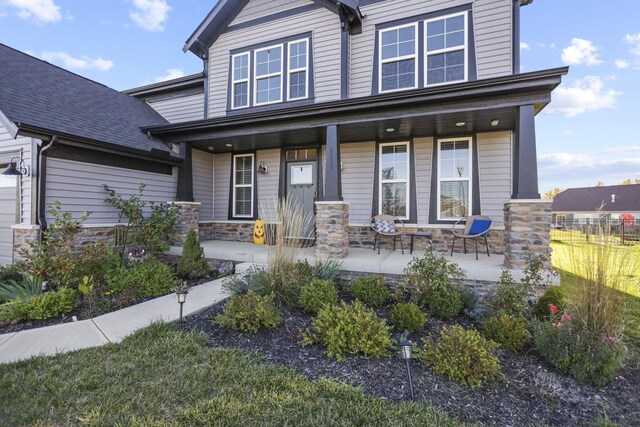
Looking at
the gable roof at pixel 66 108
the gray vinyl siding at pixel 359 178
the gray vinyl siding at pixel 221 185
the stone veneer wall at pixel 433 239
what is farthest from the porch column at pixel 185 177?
the stone veneer wall at pixel 433 239

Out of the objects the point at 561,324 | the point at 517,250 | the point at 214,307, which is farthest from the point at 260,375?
the point at 517,250

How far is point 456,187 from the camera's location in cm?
621

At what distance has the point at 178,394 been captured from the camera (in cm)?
212

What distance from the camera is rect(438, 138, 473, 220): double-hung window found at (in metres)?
6.13

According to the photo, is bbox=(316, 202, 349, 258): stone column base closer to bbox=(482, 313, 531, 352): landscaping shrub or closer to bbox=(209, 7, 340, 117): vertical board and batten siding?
bbox=(482, 313, 531, 352): landscaping shrub

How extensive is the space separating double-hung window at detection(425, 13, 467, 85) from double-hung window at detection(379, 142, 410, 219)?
153cm

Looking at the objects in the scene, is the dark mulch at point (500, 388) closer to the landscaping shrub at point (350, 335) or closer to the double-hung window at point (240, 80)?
the landscaping shrub at point (350, 335)

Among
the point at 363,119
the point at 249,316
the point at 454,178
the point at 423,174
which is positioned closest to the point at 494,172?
the point at 454,178

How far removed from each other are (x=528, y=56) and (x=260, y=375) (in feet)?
26.6

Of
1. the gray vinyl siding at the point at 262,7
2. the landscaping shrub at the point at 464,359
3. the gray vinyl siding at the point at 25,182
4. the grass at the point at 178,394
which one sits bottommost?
the grass at the point at 178,394

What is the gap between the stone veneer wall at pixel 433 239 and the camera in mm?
5840

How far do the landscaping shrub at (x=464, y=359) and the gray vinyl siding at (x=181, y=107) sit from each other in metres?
8.28

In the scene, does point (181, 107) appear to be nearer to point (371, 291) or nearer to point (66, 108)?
point (66, 108)

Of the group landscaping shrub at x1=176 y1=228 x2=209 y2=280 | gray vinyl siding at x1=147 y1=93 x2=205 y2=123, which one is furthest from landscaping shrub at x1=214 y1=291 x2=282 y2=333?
gray vinyl siding at x1=147 y1=93 x2=205 y2=123
